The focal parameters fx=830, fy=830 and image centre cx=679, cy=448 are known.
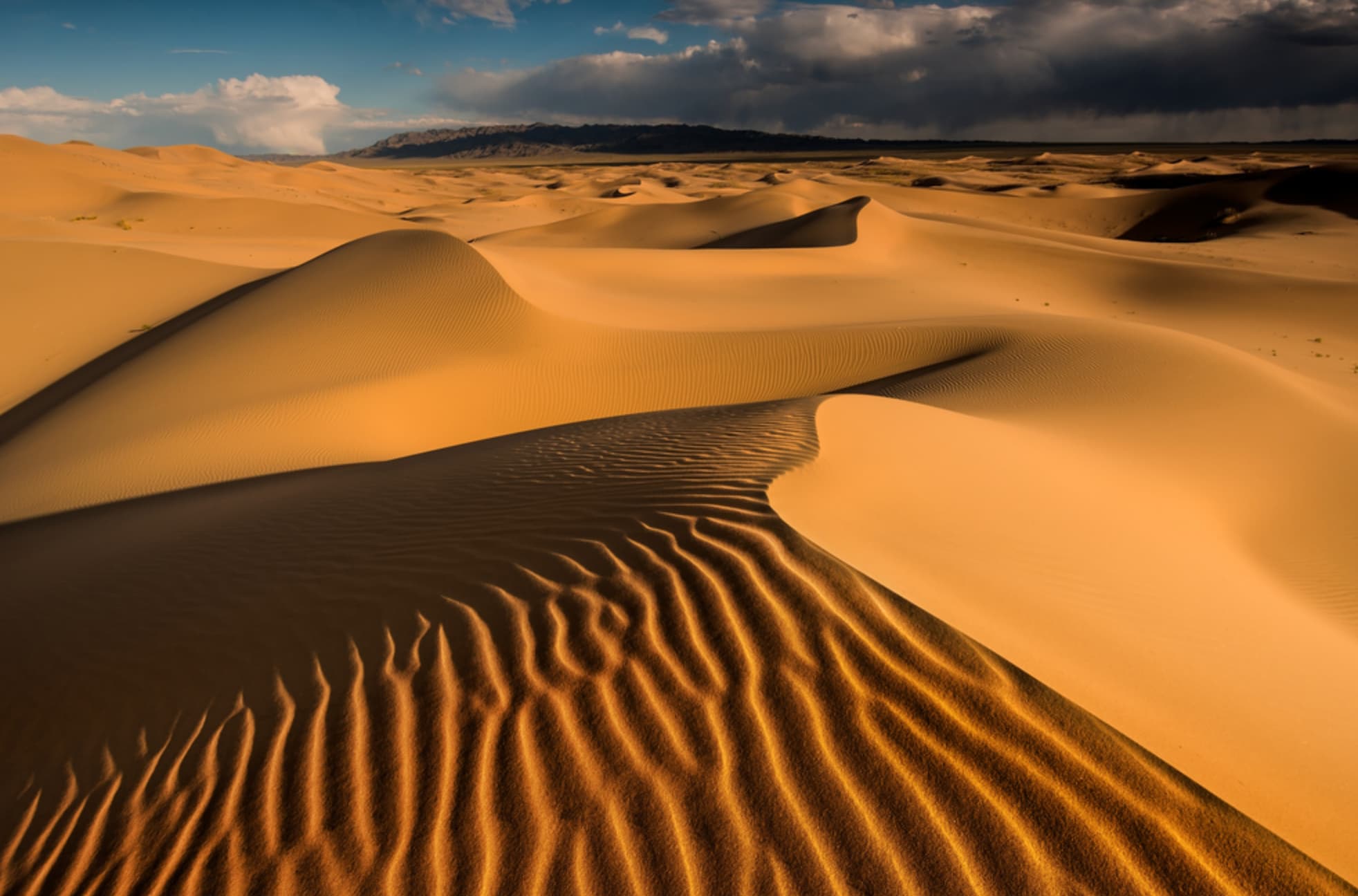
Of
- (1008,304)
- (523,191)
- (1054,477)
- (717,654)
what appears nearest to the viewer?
(717,654)

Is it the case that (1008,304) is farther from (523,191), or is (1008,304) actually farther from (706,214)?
(523,191)

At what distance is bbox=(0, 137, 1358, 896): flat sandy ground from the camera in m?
2.51

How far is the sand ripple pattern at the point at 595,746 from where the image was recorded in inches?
94.3

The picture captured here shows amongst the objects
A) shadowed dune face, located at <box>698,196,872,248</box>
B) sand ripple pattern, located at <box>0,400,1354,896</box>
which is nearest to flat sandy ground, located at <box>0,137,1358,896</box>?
sand ripple pattern, located at <box>0,400,1354,896</box>

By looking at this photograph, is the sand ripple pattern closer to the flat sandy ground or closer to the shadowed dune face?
the flat sandy ground

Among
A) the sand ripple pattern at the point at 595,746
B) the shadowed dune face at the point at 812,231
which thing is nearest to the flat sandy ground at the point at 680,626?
the sand ripple pattern at the point at 595,746

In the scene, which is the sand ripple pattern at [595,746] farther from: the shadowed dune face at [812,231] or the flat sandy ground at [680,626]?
the shadowed dune face at [812,231]

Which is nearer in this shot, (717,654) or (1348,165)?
(717,654)

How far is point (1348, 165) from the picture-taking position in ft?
140


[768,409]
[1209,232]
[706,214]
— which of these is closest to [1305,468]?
[768,409]

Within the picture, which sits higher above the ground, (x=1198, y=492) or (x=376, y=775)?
(x=376, y=775)

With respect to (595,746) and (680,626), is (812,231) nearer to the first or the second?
(680,626)

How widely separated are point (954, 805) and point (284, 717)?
253 cm

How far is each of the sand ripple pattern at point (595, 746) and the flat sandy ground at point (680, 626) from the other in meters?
0.01
